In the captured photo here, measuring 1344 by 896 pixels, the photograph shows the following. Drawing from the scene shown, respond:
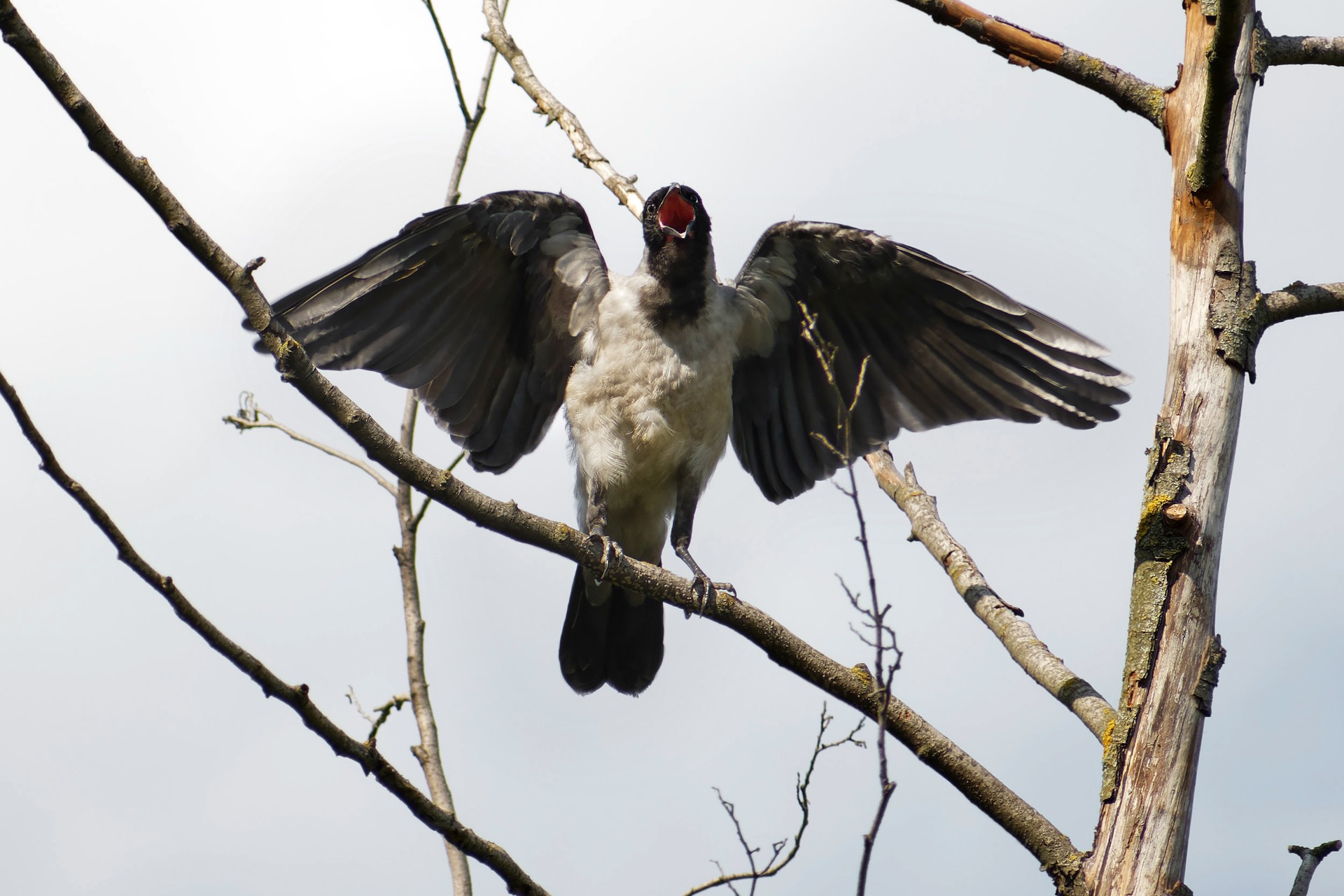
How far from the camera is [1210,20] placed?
3379 millimetres

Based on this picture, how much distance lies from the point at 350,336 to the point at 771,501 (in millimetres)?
2406

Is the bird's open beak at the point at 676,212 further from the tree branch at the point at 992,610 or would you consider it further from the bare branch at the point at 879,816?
the bare branch at the point at 879,816

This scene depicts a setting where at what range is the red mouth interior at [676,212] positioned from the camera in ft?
18.8

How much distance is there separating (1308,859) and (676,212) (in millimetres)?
3890

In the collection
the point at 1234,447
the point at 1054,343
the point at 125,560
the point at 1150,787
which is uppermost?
the point at 1054,343

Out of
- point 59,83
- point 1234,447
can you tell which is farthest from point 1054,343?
point 59,83

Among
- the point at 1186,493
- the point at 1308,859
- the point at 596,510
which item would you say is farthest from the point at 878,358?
the point at 1308,859

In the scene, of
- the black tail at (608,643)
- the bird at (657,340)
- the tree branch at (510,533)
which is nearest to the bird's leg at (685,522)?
the bird at (657,340)

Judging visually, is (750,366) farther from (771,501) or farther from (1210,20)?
(1210,20)

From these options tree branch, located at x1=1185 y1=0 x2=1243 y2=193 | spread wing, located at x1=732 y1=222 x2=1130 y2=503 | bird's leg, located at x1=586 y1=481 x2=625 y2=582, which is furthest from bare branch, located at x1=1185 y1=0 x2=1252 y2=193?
bird's leg, located at x1=586 y1=481 x2=625 y2=582

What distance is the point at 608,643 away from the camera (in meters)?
6.29

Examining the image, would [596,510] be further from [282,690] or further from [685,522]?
[282,690]

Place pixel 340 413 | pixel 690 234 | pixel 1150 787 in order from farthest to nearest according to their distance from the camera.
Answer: pixel 690 234 → pixel 340 413 → pixel 1150 787

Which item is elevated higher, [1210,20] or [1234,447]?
[1210,20]
